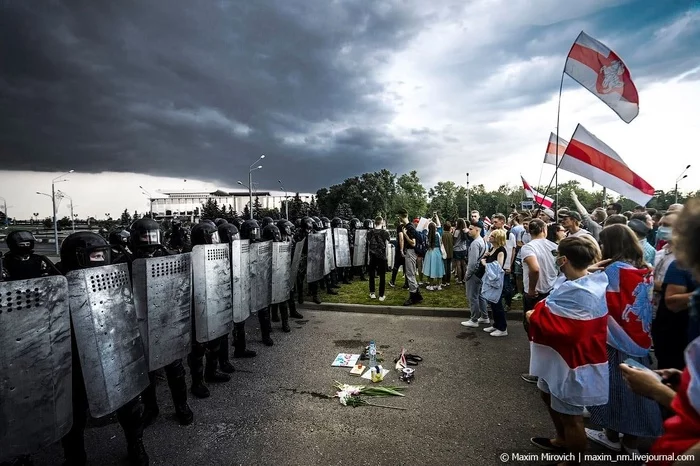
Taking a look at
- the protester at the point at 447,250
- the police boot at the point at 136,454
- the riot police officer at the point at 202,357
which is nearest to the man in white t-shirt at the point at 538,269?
the riot police officer at the point at 202,357

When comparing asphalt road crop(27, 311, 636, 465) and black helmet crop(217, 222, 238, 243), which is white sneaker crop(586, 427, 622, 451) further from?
black helmet crop(217, 222, 238, 243)

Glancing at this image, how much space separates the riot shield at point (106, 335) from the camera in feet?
7.89

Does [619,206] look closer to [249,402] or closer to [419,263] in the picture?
[419,263]

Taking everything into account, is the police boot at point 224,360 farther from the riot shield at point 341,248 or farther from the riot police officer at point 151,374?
the riot shield at point 341,248

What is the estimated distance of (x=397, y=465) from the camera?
280cm

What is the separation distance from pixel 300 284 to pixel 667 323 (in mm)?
6520

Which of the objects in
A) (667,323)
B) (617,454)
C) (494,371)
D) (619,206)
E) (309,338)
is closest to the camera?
(667,323)

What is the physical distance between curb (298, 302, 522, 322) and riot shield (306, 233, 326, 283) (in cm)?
70

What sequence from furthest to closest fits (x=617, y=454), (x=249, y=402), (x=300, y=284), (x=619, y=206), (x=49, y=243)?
(x=49, y=243) < (x=300, y=284) < (x=619, y=206) < (x=249, y=402) < (x=617, y=454)

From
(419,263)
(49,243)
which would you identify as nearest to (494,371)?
(419,263)

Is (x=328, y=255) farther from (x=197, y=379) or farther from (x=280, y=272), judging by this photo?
(x=197, y=379)

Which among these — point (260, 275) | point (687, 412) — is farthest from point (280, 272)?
point (687, 412)

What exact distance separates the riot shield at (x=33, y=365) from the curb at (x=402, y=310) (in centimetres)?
577

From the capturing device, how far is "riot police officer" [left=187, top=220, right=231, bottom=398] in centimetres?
402
